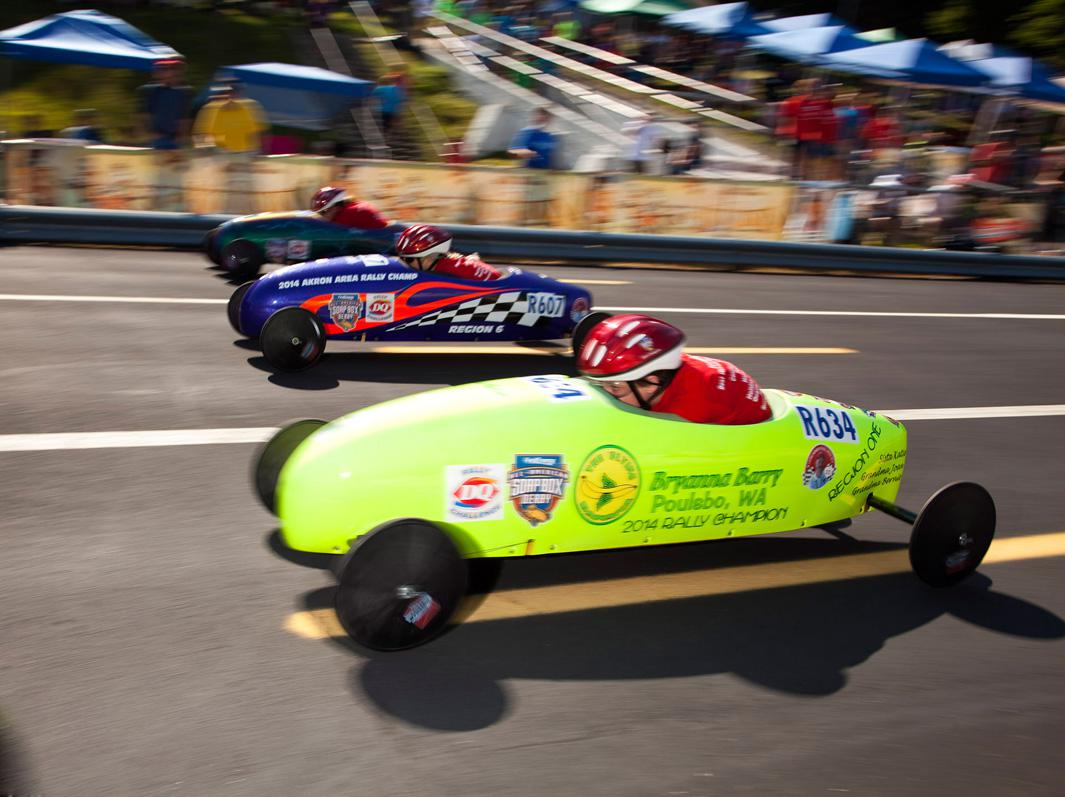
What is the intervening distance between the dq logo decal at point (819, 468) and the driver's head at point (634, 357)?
0.85m

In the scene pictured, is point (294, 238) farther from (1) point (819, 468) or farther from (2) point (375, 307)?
(1) point (819, 468)

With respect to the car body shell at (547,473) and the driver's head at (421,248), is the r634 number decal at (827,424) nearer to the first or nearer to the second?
the car body shell at (547,473)

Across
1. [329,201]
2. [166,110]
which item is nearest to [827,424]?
[329,201]

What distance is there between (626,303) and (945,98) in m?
12.3

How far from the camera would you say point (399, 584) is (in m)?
3.99

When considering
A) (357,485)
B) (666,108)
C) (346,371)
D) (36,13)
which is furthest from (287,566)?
(36,13)

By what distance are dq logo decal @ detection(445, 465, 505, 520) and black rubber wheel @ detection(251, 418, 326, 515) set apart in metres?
1.00

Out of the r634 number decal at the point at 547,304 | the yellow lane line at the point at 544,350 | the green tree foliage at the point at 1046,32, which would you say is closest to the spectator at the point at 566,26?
the yellow lane line at the point at 544,350

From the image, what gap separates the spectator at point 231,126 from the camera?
521 inches

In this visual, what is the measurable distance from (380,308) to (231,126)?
20.1ft

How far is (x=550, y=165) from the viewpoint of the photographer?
1586 cm

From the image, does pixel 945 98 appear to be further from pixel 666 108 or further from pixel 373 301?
pixel 373 301

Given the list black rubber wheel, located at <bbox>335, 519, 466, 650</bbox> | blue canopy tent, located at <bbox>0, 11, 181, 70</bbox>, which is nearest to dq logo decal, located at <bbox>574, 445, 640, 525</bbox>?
black rubber wheel, located at <bbox>335, 519, 466, 650</bbox>

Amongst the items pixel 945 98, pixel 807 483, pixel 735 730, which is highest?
pixel 945 98
